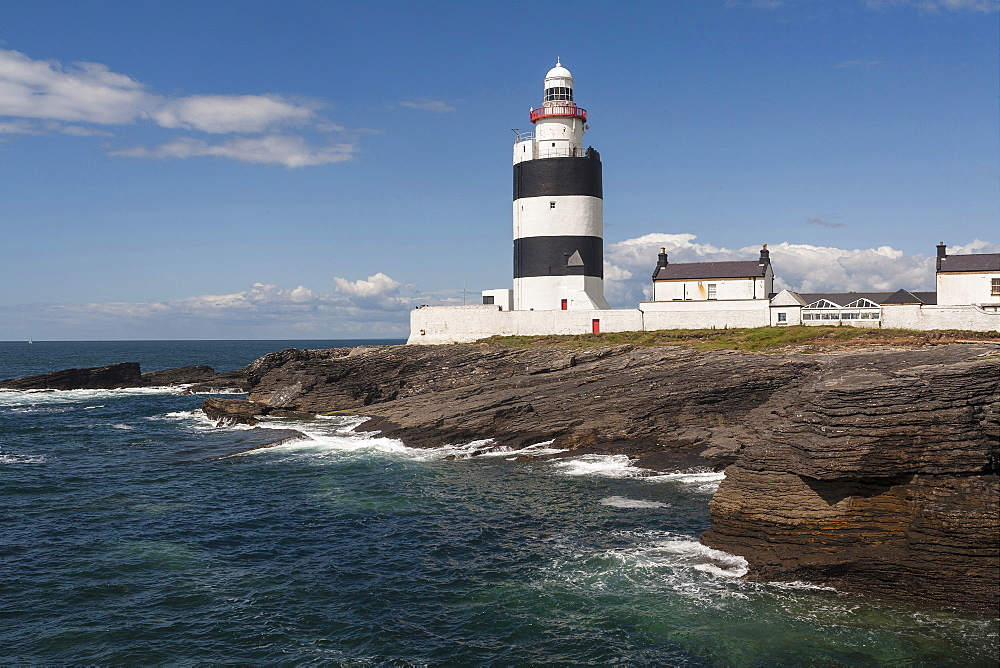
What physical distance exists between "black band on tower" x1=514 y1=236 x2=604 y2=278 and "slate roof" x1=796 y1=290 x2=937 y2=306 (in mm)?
16899

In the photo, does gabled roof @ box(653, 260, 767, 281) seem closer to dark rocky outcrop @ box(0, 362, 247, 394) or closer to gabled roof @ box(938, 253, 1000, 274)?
gabled roof @ box(938, 253, 1000, 274)

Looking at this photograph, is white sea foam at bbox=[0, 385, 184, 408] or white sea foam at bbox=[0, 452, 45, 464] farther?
white sea foam at bbox=[0, 385, 184, 408]

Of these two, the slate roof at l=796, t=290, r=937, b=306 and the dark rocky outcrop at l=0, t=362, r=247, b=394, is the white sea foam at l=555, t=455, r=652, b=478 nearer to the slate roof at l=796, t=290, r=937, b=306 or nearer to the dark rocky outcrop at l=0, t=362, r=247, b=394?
the slate roof at l=796, t=290, r=937, b=306

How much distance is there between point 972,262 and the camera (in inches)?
2115

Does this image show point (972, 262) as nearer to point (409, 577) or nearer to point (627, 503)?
point (627, 503)

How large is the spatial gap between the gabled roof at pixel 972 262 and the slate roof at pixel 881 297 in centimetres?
295

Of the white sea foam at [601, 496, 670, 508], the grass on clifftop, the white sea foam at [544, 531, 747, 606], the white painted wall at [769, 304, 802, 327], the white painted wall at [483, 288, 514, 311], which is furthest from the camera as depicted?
the white painted wall at [483, 288, 514, 311]

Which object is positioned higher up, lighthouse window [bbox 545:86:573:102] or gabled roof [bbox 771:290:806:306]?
lighthouse window [bbox 545:86:573:102]

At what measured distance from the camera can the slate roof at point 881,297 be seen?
53.5 meters

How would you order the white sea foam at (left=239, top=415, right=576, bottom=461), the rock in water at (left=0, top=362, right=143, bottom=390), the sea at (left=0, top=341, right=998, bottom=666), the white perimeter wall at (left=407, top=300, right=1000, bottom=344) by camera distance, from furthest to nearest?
the rock in water at (left=0, top=362, right=143, bottom=390)
the white perimeter wall at (left=407, top=300, right=1000, bottom=344)
the white sea foam at (left=239, top=415, right=576, bottom=461)
the sea at (left=0, top=341, right=998, bottom=666)

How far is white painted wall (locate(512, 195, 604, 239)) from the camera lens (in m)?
59.8

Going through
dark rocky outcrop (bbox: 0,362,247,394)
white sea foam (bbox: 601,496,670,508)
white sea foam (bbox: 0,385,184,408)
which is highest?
dark rocky outcrop (bbox: 0,362,247,394)

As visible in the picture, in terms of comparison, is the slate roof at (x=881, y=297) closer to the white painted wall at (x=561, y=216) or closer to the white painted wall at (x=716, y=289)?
the white painted wall at (x=716, y=289)

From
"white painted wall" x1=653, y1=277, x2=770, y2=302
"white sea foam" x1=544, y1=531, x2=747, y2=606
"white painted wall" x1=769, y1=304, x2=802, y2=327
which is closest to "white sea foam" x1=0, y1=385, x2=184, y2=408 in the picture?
"white painted wall" x1=653, y1=277, x2=770, y2=302
